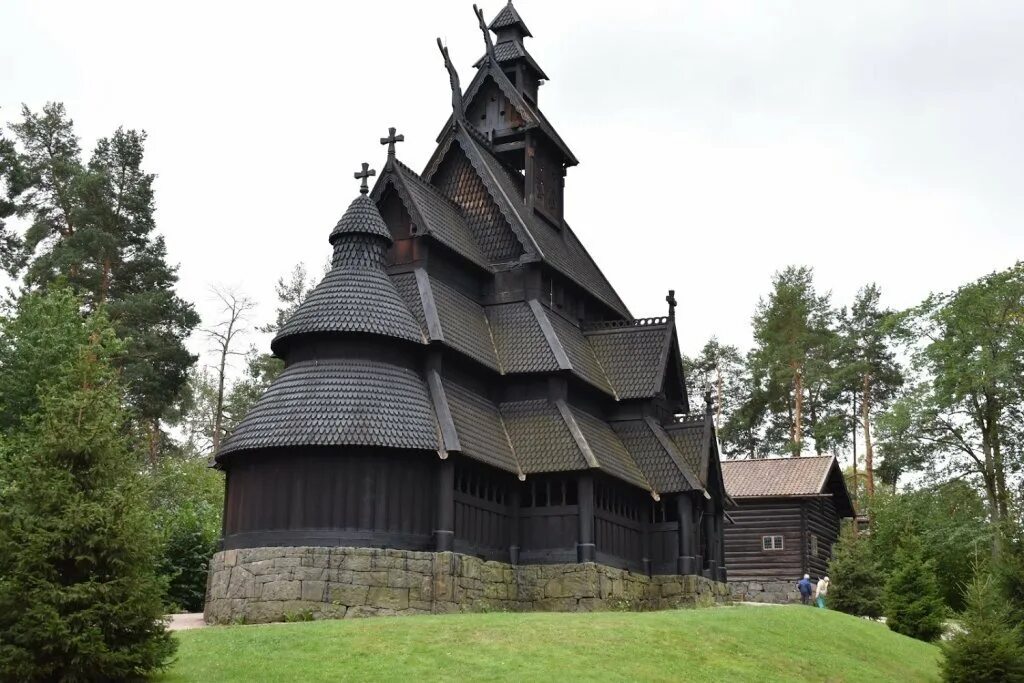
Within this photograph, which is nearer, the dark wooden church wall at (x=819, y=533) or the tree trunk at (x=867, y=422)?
the dark wooden church wall at (x=819, y=533)

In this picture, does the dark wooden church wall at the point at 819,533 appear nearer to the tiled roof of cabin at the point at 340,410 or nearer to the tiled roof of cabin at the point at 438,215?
the tiled roof of cabin at the point at 438,215

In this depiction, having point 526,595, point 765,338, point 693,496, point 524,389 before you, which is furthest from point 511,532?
point 765,338

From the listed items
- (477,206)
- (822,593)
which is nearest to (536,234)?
(477,206)

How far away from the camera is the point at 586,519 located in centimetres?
2755

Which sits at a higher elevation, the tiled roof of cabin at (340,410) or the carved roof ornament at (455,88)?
the carved roof ornament at (455,88)

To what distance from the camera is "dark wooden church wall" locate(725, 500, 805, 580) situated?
1766 inches

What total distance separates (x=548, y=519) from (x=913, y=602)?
36.6ft

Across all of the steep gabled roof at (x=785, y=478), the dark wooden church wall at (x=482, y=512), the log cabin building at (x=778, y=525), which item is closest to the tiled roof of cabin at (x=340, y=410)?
the dark wooden church wall at (x=482, y=512)

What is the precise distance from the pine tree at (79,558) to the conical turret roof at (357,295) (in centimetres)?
944

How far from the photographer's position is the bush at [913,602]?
31453 mm

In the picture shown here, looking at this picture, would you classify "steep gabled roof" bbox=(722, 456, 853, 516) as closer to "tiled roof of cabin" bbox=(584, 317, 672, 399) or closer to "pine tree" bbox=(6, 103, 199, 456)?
"tiled roof of cabin" bbox=(584, 317, 672, 399)

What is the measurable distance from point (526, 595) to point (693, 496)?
6.24 m

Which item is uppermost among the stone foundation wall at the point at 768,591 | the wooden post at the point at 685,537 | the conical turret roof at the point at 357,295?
the conical turret roof at the point at 357,295

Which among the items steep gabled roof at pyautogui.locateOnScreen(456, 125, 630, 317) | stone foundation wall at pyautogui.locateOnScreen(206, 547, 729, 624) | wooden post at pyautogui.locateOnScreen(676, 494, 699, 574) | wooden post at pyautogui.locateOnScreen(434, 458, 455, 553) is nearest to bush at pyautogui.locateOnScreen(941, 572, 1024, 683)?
A: wooden post at pyautogui.locateOnScreen(676, 494, 699, 574)
